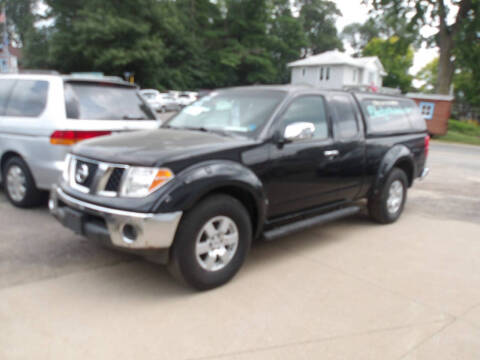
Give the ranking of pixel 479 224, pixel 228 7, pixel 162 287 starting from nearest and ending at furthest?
pixel 162 287 → pixel 479 224 → pixel 228 7

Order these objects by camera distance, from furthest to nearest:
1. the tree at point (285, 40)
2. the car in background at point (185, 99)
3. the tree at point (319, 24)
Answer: the tree at point (319, 24) → the tree at point (285, 40) → the car in background at point (185, 99)

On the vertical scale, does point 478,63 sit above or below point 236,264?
above

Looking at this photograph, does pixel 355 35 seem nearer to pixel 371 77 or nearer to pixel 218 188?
pixel 371 77

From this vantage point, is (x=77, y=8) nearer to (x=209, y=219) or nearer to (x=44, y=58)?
(x=44, y=58)

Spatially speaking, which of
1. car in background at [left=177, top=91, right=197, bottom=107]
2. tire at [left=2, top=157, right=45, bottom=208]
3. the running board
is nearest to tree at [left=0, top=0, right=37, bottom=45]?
car in background at [left=177, top=91, right=197, bottom=107]

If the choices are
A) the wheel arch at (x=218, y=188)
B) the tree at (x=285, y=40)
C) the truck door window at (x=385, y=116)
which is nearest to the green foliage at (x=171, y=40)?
the tree at (x=285, y=40)

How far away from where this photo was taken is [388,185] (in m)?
5.58

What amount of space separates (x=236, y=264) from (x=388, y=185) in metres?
2.69

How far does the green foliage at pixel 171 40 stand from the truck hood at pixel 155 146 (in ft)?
124

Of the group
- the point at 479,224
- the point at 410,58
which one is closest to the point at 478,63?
the point at 479,224

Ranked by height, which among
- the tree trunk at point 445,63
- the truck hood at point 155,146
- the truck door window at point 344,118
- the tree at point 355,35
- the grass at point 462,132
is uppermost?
the tree at point 355,35

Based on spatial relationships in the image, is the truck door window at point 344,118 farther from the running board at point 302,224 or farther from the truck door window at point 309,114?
the running board at point 302,224

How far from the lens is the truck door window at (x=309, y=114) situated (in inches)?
173

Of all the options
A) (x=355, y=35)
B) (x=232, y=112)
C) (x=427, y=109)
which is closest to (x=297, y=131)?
(x=232, y=112)
